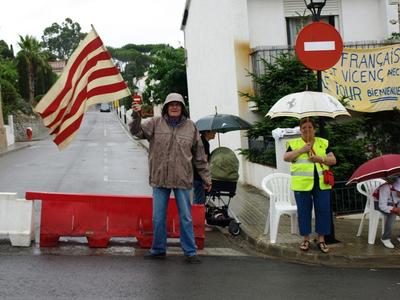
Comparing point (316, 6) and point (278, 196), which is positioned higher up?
point (316, 6)

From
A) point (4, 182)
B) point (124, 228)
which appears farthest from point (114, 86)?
point (4, 182)

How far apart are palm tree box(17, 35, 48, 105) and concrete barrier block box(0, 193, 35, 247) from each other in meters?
50.0

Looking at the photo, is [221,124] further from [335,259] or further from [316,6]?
[335,259]

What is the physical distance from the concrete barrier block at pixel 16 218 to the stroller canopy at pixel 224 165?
2787mm

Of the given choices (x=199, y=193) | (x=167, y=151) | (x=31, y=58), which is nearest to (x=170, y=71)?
(x=199, y=193)

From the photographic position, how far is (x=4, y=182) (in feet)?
52.2

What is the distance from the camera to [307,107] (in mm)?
7262

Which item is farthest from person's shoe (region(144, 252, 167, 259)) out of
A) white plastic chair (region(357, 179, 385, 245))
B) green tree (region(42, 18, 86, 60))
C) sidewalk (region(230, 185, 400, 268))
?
green tree (region(42, 18, 86, 60))

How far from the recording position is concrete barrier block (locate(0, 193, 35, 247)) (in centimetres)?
746

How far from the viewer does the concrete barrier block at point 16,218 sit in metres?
7.46

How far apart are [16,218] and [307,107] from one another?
411cm

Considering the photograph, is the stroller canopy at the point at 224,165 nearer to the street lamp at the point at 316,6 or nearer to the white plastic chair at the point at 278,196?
the white plastic chair at the point at 278,196

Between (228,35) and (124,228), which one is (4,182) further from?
(124,228)

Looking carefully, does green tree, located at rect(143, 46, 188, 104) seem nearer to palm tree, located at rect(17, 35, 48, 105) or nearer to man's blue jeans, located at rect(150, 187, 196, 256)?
man's blue jeans, located at rect(150, 187, 196, 256)
